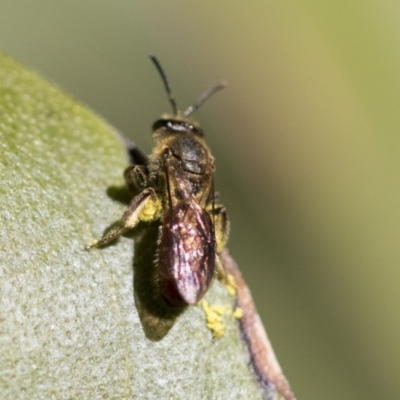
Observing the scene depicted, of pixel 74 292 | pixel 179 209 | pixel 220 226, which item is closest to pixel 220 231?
pixel 220 226

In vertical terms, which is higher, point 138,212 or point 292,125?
point 292,125

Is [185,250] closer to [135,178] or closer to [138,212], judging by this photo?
[138,212]

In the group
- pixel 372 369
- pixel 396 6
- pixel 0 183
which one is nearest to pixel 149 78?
pixel 396 6

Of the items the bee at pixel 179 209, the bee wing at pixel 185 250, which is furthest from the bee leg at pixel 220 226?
the bee wing at pixel 185 250

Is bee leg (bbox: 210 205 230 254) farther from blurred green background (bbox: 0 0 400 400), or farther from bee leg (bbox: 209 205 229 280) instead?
blurred green background (bbox: 0 0 400 400)

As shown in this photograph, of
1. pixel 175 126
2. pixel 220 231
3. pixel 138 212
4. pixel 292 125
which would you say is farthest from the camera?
pixel 292 125

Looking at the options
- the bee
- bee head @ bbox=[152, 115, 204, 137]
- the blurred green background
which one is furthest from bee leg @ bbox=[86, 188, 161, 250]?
the blurred green background

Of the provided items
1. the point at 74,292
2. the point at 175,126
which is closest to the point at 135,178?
the point at 175,126

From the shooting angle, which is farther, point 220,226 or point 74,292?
point 220,226

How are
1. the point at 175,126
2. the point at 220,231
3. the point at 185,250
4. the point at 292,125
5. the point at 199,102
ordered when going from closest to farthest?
the point at 185,250, the point at 220,231, the point at 175,126, the point at 199,102, the point at 292,125
